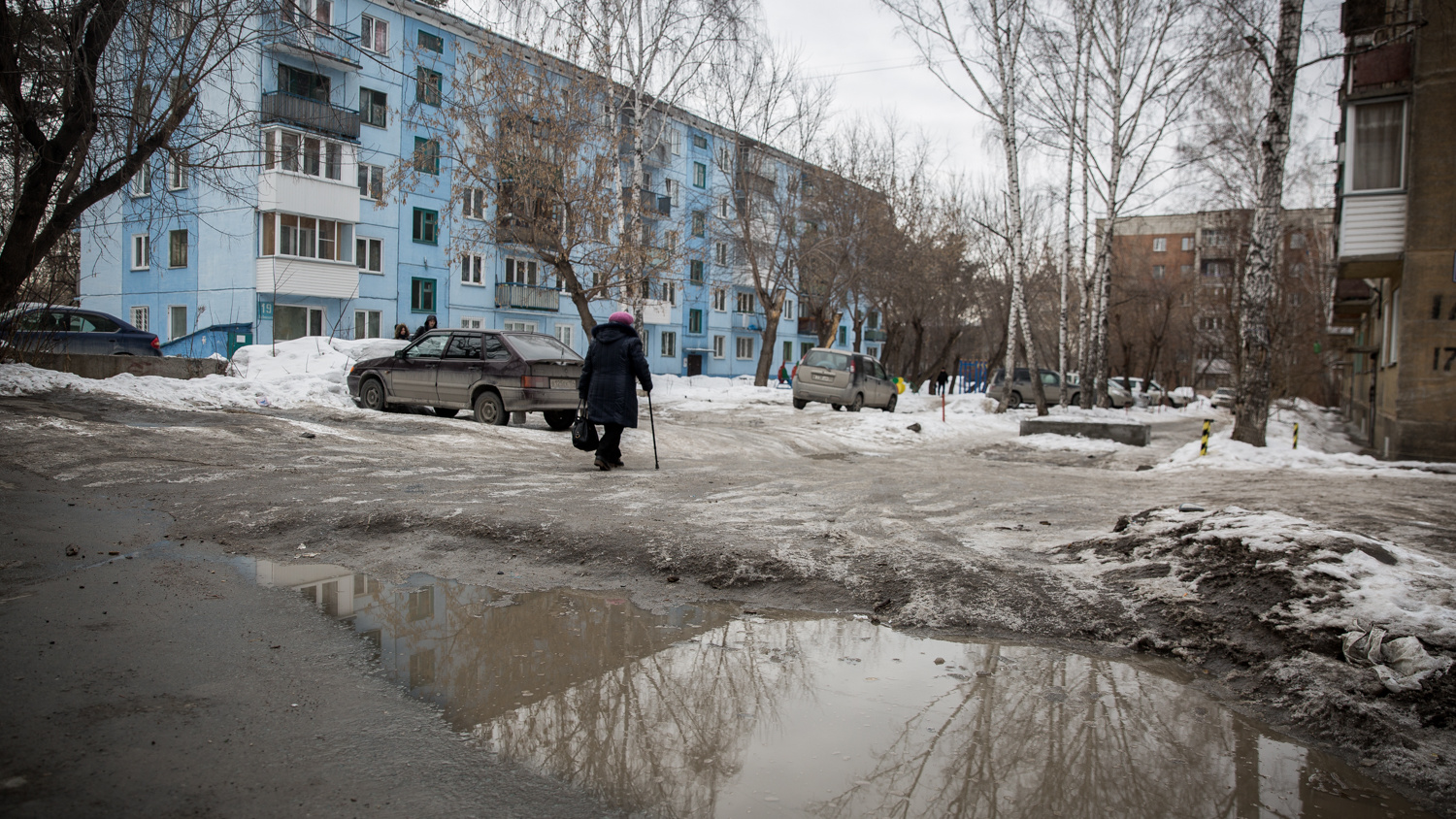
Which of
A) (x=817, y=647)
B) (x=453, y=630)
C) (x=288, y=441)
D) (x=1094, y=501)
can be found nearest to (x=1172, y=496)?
(x=1094, y=501)

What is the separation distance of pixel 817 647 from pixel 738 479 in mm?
4905

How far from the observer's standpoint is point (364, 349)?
2023 centimetres

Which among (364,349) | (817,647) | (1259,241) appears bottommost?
(817,647)

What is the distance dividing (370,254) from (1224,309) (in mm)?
33604

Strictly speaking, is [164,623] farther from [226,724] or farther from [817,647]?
[817,647]

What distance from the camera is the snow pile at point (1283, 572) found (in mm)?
3834

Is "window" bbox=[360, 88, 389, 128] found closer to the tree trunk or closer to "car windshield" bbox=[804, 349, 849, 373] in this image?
"car windshield" bbox=[804, 349, 849, 373]

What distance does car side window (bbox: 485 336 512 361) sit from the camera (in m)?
13.9

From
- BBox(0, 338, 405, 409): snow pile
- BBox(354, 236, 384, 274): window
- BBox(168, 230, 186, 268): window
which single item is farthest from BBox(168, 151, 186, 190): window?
BBox(168, 230, 186, 268): window

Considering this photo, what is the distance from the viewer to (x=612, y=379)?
9406mm

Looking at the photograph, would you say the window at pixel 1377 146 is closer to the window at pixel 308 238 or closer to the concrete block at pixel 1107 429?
the concrete block at pixel 1107 429

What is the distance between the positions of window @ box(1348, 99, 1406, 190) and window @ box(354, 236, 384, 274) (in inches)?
1176

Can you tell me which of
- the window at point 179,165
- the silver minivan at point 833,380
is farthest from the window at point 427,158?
the silver minivan at point 833,380

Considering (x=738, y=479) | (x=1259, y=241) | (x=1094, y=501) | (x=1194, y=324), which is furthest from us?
(x=1194, y=324)
